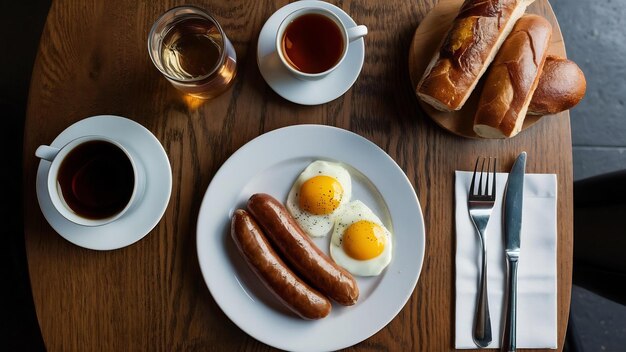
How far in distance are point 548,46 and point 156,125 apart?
3.89 feet

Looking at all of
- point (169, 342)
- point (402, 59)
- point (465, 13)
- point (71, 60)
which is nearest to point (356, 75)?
point (402, 59)

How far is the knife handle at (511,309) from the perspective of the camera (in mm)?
1395

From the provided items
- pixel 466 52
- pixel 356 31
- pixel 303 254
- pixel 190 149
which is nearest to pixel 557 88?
pixel 466 52

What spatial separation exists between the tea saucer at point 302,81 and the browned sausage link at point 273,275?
1.27 feet

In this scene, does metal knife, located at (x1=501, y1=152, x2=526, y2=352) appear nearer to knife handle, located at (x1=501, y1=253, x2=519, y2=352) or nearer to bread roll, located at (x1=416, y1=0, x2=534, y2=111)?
knife handle, located at (x1=501, y1=253, x2=519, y2=352)

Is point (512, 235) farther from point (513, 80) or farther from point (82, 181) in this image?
point (82, 181)

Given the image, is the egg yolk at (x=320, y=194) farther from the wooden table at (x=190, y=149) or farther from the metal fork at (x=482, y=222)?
the metal fork at (x=482, y=222)

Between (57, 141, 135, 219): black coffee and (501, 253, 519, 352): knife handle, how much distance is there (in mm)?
1117

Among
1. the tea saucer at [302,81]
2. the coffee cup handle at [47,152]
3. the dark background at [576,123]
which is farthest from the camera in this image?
the dark background at [576,123]

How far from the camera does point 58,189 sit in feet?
4.03

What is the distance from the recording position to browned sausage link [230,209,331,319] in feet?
4.34

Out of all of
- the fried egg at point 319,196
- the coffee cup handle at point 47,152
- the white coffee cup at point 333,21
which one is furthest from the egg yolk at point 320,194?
the coffee cup handle at point 47,152

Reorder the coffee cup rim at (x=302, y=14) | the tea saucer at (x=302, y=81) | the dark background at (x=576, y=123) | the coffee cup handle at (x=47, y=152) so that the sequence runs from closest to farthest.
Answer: the coffee cup handle at (x=47, y=152) → the coffee cup rim at (x=302, y=14) → the tea saucer at (x=302, y=81) → the dark background at (x=576, y=123)

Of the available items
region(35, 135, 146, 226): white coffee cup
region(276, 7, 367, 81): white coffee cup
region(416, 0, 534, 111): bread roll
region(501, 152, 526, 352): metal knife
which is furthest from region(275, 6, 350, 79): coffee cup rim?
region(501, 152, 526, 352): metal knife
